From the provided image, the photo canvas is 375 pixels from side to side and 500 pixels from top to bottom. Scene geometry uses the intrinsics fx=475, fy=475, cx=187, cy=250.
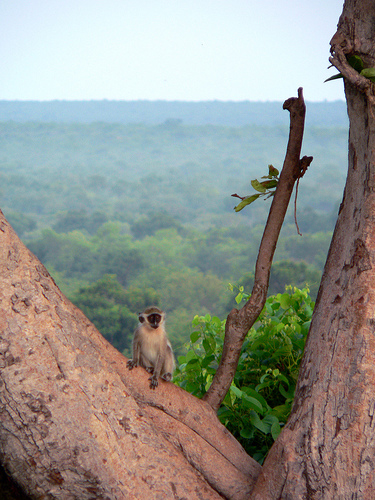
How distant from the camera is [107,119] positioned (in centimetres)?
7381

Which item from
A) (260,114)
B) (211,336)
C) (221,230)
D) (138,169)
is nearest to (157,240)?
(221,230)

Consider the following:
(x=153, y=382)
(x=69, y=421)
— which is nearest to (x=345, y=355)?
(x=153, y=382)

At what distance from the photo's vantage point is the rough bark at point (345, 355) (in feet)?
6.16

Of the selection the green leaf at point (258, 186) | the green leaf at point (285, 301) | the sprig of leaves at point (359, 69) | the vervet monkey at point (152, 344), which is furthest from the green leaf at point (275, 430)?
the sprig of leaves at point (359, 69)

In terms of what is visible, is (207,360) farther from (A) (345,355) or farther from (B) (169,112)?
(B) (169,112)

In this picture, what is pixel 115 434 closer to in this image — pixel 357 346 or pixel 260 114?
pixel 357 346

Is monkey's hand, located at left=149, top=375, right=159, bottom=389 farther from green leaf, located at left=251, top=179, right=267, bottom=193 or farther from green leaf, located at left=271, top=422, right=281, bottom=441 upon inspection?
green leaf, located at left=251, top=179, right=267, bottom=193

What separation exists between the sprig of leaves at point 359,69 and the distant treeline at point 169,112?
63589 millimetres

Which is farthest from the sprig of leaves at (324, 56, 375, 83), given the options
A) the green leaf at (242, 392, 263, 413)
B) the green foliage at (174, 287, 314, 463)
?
the green leaf at (242, 392, 263, 413)

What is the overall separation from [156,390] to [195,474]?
448 mm

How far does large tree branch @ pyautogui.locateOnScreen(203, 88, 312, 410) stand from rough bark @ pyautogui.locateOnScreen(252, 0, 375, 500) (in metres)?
0.27

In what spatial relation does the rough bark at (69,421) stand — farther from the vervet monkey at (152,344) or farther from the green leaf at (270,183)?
the green leaf at (270,183)

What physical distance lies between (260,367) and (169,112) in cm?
7335

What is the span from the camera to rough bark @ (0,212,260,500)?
1.85 m
